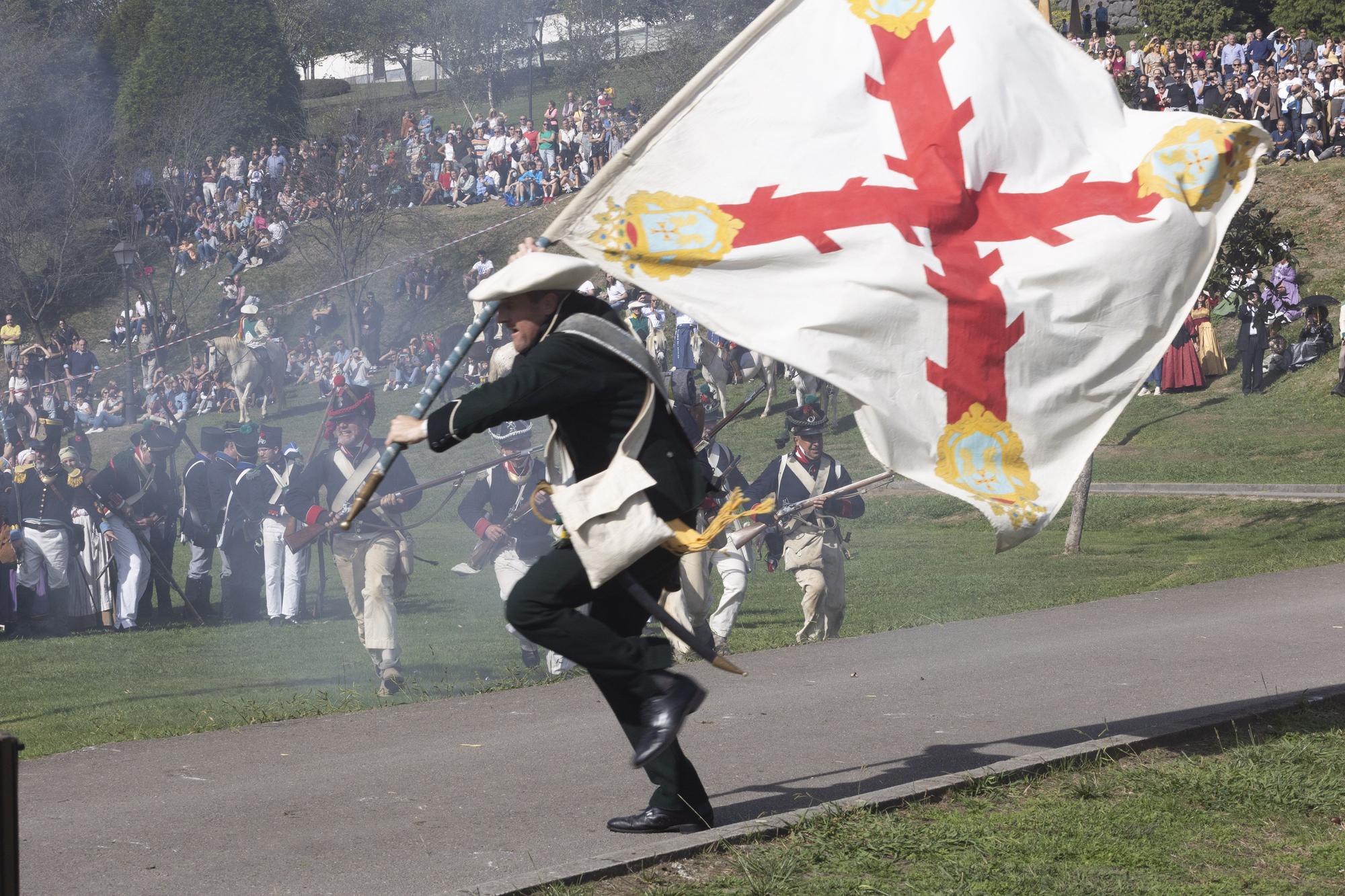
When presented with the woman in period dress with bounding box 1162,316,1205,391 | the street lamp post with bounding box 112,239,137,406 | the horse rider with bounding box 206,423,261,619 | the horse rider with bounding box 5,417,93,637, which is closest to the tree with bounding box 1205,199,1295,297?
the woman in period dress with bounding box 1162,316,1205,391

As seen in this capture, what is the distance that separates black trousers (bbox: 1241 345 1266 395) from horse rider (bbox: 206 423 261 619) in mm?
16626

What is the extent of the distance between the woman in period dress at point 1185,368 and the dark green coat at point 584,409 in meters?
22.8

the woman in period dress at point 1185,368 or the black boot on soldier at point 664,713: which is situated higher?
the black boot on soldier at point 664,713

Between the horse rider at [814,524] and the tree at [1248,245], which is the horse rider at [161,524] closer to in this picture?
the horse rider at [814,524]

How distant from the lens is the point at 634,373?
17.0 feet

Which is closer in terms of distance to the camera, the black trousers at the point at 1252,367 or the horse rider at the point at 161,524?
the horse rider at the point at 161,524

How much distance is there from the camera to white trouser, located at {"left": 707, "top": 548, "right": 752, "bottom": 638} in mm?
10922

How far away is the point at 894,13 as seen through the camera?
6488 millimetres

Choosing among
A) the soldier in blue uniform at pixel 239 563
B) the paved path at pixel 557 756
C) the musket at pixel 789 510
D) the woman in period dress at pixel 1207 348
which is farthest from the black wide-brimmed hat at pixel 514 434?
the woman in period dress at pixel 1207 348

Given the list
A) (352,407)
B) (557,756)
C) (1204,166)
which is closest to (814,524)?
(352,407)

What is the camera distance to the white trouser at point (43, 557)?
48.4 feet

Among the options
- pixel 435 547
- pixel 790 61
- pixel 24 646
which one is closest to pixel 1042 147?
pixel 790 61

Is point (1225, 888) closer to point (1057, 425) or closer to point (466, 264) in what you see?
point (1057, 425)

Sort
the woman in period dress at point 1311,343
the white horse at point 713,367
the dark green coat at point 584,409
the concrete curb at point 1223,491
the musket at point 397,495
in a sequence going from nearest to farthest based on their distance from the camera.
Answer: the dark green coat at point 584,409 < the musket at point 397,495 < the concrete curb at point 1223,491 < the woman in period dress at point 1311,343 < the white horse at point 713,367
